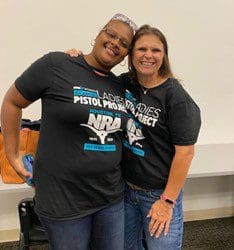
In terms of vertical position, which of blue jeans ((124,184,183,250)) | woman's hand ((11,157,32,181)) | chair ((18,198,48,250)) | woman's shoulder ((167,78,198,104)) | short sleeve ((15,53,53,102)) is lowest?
chair ((18,198,48,250))

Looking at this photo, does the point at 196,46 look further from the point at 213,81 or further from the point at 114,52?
the point at 114,52

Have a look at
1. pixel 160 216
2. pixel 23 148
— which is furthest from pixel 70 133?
pixel 160 216

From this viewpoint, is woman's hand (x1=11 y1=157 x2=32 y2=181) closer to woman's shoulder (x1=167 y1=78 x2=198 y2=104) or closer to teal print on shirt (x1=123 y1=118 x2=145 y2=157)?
teal print on shirt (x1=123 y1=118 x2=145 y2=157)

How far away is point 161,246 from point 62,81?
822 mm

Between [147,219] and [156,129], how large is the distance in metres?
0.41

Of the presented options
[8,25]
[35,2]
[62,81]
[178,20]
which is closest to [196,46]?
[178,20]

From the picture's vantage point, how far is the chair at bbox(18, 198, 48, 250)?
185 centimetres

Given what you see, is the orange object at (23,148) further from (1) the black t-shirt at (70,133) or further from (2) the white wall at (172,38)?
(2) the white wall at (172,38)

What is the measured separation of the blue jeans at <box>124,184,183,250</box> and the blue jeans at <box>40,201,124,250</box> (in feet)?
0.30

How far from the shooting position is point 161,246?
1.37m

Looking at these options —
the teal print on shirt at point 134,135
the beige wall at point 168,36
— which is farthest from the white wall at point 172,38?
the teal print on shirt at point 134,135

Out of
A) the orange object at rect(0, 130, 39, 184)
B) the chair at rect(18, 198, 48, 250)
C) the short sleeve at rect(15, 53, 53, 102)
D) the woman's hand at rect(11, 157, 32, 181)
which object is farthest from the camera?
the chair at rect(18, 198, 48, 250)

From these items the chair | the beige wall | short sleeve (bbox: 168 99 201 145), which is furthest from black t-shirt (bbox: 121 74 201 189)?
the beige wall

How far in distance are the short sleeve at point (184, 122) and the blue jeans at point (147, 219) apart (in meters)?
0.28
